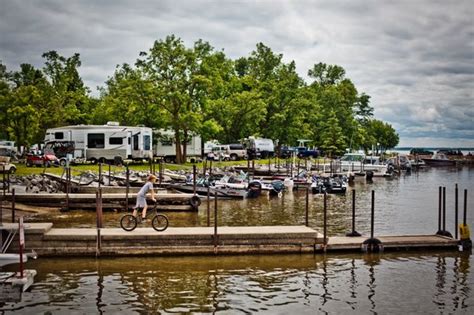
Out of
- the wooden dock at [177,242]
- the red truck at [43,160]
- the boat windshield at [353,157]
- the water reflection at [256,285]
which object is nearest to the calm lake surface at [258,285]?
the water reflection at [256,285]

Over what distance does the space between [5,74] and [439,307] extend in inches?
3359

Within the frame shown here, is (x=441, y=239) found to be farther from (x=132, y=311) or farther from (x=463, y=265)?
(x=132, y=311)

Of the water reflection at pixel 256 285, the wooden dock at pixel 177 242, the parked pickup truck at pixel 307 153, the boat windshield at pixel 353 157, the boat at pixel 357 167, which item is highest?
the parked pickup truck at pixel 307 153

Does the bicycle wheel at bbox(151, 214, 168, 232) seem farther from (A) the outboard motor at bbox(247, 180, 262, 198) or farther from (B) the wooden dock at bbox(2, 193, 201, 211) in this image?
(A) the outboard motor at bbox(247, 180, 262, 198)

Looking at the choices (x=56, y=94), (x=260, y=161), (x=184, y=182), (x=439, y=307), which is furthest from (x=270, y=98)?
(x=439, y=307)

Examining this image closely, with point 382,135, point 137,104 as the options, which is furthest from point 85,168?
point 382,135

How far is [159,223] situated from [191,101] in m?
41.0

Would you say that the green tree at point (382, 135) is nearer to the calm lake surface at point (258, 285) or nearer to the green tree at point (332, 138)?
the green tree at point (332, 138)

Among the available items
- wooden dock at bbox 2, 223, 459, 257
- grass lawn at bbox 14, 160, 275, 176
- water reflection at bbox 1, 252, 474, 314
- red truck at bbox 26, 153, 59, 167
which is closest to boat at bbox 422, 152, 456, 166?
grass lawn at bbox 14, 160, 275, 176

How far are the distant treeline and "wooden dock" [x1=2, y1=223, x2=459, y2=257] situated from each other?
3932cm

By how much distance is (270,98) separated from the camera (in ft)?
277

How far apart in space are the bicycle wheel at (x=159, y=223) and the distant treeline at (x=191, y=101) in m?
38.5

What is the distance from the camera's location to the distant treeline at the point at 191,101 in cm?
6200

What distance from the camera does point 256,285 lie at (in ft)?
60.0
